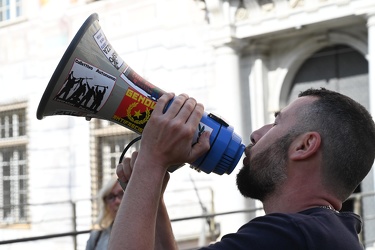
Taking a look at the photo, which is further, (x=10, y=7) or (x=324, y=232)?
(x=10, y=7)


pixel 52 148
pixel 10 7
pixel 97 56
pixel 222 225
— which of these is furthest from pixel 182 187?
pixel 97 56

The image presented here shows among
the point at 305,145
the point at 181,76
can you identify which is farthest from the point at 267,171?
the point at 181,76

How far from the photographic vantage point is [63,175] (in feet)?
40.7

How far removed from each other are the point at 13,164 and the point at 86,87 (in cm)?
1276

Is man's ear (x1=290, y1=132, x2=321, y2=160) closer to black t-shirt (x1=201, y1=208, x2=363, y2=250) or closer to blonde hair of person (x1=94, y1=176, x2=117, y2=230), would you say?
black t-shirt (x1=201, y1=208, x2=363, y2=250)

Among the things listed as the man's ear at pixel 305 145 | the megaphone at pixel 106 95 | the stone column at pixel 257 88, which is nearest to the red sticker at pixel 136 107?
the megaphone at pixel 106 95

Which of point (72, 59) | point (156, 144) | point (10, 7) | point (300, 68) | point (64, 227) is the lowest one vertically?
point (64, 227)

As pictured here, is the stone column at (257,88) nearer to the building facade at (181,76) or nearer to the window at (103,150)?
the building facade at (181,76)

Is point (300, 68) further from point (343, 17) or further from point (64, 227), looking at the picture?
point (64, 227)

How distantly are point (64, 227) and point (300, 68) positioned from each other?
5.20 metres

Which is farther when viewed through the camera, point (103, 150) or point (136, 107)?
point (103, 150)

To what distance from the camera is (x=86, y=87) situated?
179 centimetres

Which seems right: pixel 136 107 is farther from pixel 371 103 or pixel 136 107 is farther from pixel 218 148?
pixel 371 103

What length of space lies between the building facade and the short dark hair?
5.61 metres
